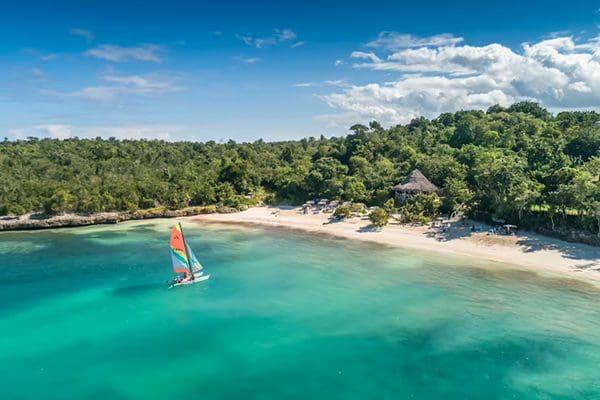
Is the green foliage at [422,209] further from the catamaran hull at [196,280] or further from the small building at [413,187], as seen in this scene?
the catamaran hull at [196,280]

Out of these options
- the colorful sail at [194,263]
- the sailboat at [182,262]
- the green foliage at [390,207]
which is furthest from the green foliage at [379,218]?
the colorful sail at [194,263]

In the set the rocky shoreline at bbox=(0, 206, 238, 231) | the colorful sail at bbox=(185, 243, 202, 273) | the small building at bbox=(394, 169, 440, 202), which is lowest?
the colorful sail at bbox=(185, 243, 202, 273)

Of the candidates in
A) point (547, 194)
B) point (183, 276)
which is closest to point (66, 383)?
point (183, 276)

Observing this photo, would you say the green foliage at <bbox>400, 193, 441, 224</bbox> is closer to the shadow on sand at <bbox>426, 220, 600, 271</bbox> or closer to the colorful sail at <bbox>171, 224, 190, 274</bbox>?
the shadow on sand at <bbox>426, 220, 600, 271</bbox>

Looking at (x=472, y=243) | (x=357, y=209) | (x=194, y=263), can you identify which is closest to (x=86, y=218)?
(x=194, y=263)

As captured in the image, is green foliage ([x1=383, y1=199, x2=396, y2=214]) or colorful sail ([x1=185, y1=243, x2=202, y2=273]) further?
green foliage ([x1=383, y1=199, x2=396, y2=214])

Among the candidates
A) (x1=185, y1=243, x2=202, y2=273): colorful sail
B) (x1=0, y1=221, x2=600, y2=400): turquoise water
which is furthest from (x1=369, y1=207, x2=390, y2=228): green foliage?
(x1=185, y1=243, x2=202, y2=273): colorful sail

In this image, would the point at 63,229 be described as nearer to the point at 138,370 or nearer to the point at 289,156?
the point at 138,370
